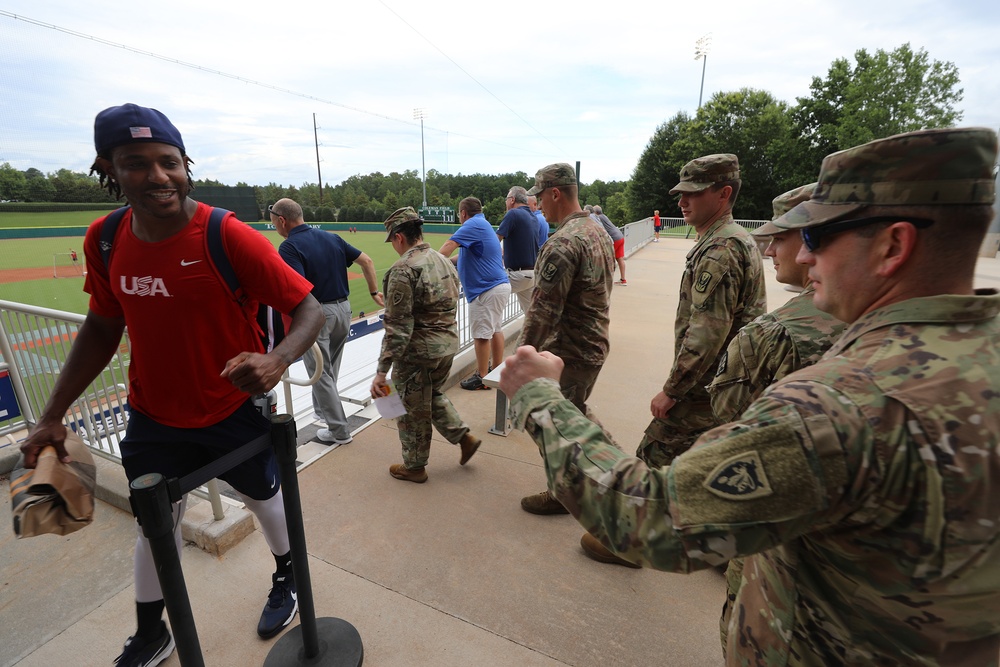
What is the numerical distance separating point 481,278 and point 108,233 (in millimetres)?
3873

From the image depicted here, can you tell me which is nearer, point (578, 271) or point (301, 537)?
point (301, 537)

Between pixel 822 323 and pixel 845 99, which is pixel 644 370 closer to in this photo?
pixel 822 323

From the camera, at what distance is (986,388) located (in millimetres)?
808

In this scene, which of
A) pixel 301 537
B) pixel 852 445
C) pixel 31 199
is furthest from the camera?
pixel 31 199

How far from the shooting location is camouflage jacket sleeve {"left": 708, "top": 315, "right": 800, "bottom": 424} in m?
1.69

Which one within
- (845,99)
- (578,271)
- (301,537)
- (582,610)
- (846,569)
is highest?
(845,99)

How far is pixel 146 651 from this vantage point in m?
2.19

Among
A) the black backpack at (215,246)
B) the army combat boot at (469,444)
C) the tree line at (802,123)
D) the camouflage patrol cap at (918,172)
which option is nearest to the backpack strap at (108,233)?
the black backpack at (215,246)

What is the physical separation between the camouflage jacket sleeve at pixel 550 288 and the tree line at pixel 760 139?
107ft

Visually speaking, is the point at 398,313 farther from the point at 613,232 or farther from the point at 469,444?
the point at 613,232

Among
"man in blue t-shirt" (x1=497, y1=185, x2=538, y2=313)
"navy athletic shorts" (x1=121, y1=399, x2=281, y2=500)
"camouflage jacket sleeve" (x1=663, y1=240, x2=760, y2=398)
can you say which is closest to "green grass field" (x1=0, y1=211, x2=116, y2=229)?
"man in blue t-shirt" (x1=497, y1=185, x2=538, y2=313)

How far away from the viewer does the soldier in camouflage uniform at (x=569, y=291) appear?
2959 millimetres

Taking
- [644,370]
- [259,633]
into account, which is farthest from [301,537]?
[644,370]

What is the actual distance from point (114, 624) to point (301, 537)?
1.33 metres
